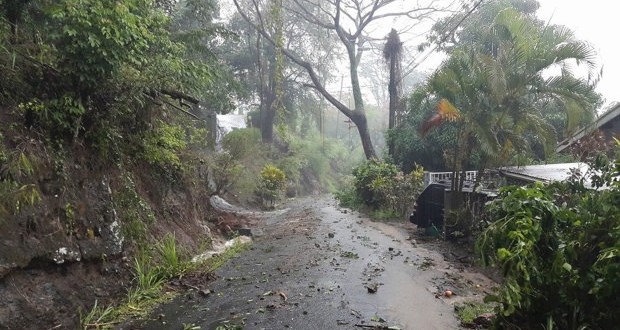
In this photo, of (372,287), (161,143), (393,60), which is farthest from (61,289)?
(393,60)

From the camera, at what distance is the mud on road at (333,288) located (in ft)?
17.3

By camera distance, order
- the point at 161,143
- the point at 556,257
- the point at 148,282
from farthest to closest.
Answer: the point at 161,143, the point at 148,282, the point at 556,257

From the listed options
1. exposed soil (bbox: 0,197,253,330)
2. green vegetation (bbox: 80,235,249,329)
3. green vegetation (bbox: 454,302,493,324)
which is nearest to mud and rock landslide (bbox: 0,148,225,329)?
exposed soil (bbox: 0,197,253,330)

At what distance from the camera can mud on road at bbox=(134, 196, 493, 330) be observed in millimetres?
5281

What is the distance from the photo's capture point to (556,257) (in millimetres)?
3691

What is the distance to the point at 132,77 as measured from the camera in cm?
643

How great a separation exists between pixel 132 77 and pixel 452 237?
761 centimetres

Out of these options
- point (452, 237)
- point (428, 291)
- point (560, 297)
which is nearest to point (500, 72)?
point (452, 237)

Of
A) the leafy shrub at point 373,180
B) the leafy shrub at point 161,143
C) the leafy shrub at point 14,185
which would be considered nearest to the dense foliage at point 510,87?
the leafy shrub at point 373,180

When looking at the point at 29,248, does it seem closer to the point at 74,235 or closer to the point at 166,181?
the point at 74,235

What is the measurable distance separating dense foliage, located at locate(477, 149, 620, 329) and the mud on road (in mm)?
1497

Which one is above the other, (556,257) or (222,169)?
(222,169)

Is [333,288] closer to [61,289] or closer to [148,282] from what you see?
[148,282]

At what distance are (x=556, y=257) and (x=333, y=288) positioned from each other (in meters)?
3.57
